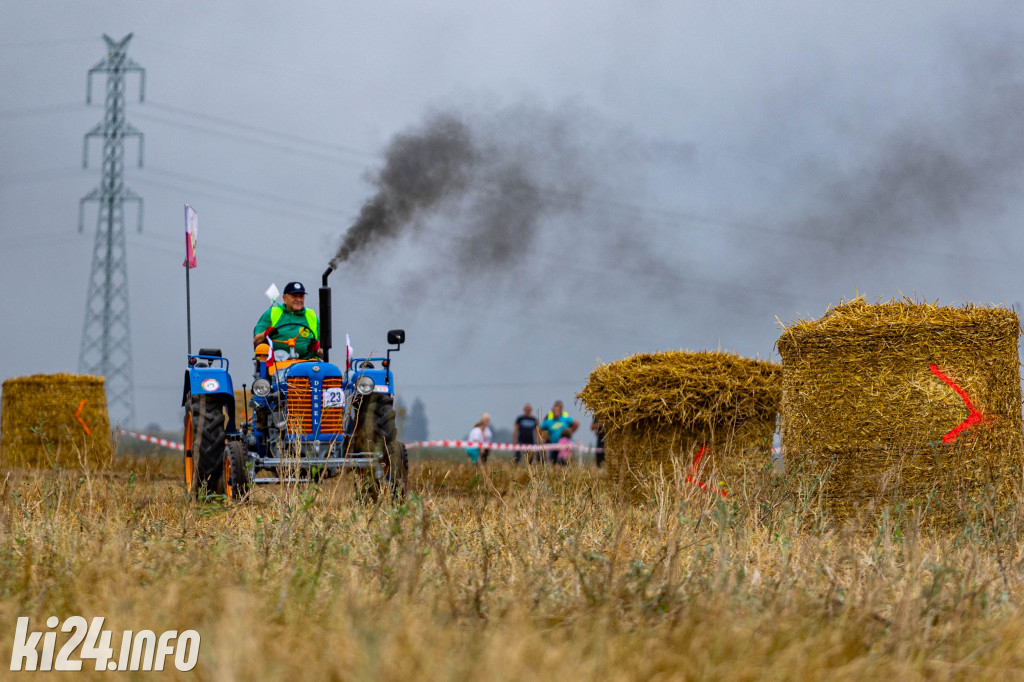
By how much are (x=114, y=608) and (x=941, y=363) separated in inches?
211

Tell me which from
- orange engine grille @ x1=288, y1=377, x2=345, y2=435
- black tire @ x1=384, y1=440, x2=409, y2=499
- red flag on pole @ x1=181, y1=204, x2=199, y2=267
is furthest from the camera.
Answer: red flag on pole @ x1=181, y1=204, x2=199, y2=267

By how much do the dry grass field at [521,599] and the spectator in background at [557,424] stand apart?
13.2 meters

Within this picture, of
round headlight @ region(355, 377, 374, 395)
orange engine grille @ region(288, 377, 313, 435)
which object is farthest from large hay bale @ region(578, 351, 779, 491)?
orange engine grille @ region(288, 377, 313, 435)

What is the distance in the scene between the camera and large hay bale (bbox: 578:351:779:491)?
826 cm

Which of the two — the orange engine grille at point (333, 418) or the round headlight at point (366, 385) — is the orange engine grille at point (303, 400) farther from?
the round headlight at point (366, 385)

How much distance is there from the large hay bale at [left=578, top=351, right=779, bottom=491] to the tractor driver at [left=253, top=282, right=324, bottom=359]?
2.58 meters

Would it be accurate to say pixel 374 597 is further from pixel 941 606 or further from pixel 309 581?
pixel 941 606

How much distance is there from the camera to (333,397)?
8.97 m

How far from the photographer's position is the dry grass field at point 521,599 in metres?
2.99

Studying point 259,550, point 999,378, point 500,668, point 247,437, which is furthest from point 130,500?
point 999,378

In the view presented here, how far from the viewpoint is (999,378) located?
695 cm

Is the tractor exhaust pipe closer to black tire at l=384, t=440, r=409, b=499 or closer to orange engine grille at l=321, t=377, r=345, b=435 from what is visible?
orange engine grille at l=321, t=377, r=345, b=435

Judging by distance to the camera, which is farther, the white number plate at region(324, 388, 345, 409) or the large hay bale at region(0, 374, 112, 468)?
the large hay bale at region(0, 374, 112, 468)

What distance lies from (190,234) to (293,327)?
2.93 m
